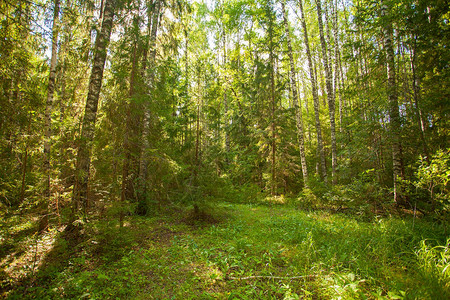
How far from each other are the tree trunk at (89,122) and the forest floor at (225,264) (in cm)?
94

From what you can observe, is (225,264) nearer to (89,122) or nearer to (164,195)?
(164,195)

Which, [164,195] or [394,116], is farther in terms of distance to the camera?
[164,195]

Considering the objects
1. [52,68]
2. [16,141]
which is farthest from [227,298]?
[52,68]

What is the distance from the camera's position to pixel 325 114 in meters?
20.4

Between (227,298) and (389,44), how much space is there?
9.46m

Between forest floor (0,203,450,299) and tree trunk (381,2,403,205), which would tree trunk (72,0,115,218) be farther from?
tree trunk (381,2,403,205)

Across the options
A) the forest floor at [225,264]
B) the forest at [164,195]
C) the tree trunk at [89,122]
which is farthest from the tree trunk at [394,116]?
the tree trunk at [89,122]

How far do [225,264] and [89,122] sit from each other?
517 centimetres

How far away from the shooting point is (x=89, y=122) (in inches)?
219

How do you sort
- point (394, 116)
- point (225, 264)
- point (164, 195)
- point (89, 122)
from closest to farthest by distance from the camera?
point (225, 264), point (89, 122), point (394, 116), point (164, 195)

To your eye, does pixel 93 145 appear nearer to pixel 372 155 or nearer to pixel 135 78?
pixel 135 78

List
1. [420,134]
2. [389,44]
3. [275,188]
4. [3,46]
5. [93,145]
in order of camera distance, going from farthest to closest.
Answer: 1. [275,188]
2. [389,44]
3. [420,134]
4. [93,145]
5. [3,46]

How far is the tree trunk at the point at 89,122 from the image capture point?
4.91m

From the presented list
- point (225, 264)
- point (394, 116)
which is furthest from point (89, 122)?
point (394, 116)
